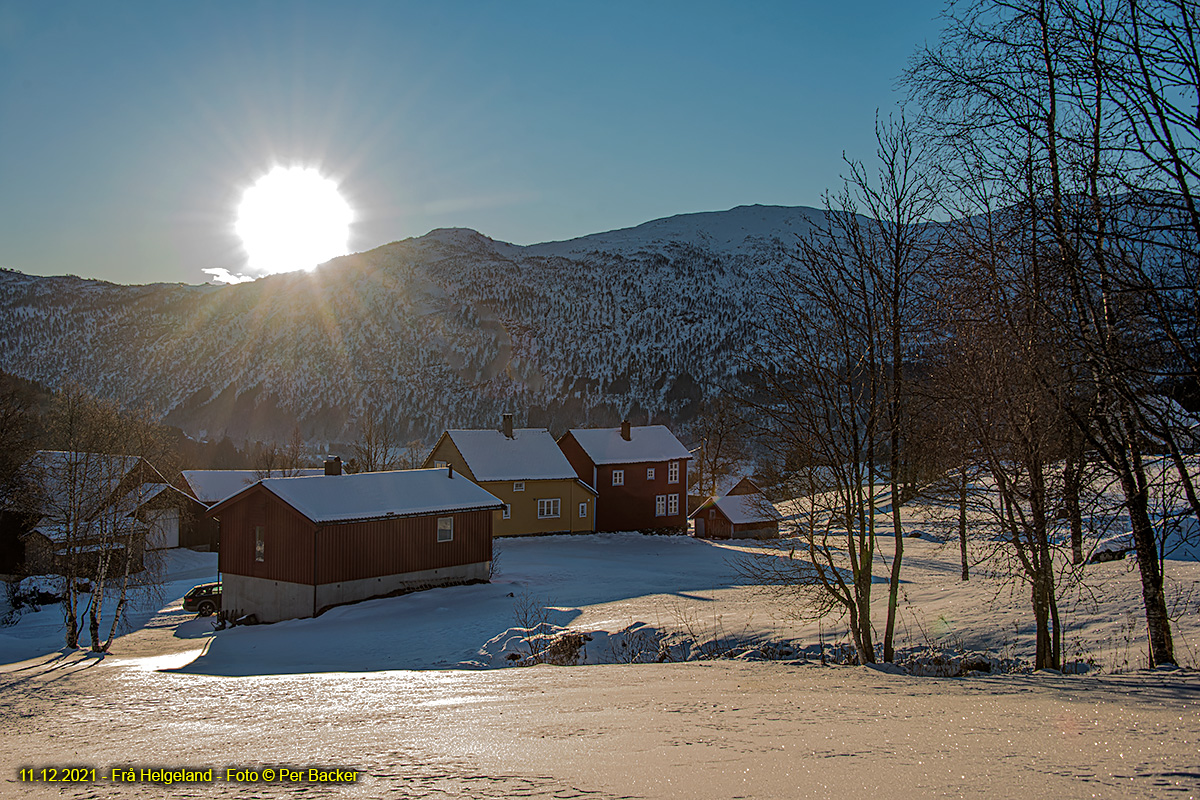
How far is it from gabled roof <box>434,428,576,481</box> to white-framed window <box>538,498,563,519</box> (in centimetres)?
163

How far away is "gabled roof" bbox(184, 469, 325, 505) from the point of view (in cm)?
5581

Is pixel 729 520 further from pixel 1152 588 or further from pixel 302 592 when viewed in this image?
pixel 1152 588

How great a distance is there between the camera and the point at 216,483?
190 feet

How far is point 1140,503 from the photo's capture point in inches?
313

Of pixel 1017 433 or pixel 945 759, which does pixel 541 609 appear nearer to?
pixel 1017 433

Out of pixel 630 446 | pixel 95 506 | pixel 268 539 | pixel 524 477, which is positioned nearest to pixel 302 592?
pixel 268 539

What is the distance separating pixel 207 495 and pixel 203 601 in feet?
96.8

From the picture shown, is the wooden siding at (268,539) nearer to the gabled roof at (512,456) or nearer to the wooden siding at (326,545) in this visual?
the wooden siding at (326,545)

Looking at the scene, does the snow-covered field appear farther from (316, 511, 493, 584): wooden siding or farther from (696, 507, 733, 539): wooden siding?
(696, 507, 733, 539): wooden siding

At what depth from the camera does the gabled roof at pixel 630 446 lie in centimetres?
5153

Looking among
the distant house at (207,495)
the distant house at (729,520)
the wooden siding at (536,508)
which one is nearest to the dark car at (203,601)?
the wooden siding at (536,508)

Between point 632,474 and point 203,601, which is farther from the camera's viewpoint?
point 632,474

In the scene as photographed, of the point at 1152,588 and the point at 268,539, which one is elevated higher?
the point at 1152,588

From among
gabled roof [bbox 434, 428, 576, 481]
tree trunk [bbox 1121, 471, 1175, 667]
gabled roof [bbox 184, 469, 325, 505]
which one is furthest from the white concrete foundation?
gabled roof [bbox 184, 469, 325, 505]
